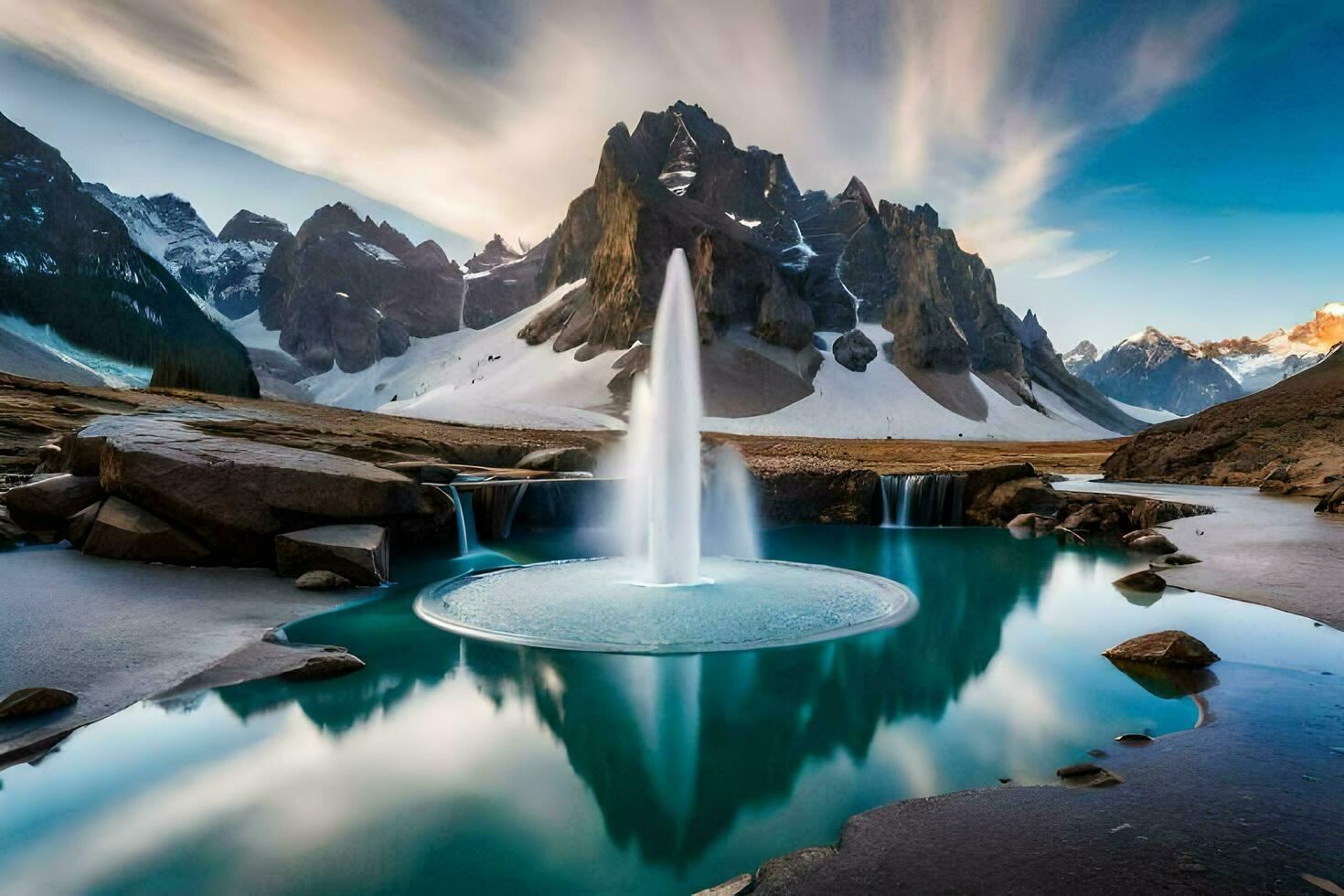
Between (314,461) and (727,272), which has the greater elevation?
(727,272)

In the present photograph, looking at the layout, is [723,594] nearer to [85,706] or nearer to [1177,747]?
[1177,747]

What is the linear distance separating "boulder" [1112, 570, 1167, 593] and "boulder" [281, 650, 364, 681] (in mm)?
14966

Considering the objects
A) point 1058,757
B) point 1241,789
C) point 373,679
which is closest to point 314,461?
point 373,679

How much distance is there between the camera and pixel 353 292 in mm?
156375

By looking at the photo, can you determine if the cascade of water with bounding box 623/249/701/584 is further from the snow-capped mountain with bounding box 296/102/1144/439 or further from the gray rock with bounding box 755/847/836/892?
the snow-capped mountain with bounding box 296/102/1144/439

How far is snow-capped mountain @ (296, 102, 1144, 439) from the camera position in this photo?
343ft

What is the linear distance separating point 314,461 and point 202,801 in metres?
11.2

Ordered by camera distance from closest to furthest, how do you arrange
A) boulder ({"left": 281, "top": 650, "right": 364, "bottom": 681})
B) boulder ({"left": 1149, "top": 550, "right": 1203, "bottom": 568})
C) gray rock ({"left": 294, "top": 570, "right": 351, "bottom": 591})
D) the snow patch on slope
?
boulder ({"left": 281, "top": 650, "right": 364, "bottom": 681}), gray rock ({"left": 294, "top": 570, "right": 351, "bottom": 591}), boulder ({"left": 1149, "top": 550, "right": 1203, "bottom": 568}), the snow patch on slope

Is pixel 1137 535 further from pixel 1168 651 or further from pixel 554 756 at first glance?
pixel 554 756

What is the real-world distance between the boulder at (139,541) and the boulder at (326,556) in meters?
1.69

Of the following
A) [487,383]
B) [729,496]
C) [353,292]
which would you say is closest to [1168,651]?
[729,496]

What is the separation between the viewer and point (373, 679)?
29.2ft

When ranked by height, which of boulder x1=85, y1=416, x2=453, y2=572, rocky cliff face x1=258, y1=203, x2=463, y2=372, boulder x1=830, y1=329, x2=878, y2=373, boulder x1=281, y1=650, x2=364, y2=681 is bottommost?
boulder x1=281, y1=650, x2=364, y2=681

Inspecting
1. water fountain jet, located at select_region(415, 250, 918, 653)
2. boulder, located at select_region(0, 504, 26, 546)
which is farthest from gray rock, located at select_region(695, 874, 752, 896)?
boulder, located at select_region(0, 504, 26, 546)
